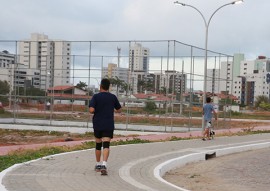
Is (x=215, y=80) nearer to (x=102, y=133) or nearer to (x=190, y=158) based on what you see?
(x=190, y=158)

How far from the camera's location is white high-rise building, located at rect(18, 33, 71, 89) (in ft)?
110

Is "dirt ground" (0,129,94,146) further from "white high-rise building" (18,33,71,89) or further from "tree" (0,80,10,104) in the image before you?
"tree" (0,80,10,104)

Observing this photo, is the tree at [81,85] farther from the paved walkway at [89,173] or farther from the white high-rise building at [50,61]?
the paved walkway at [89,173]

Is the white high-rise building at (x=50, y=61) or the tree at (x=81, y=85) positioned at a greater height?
the white high-rise building at (x=50, y=61)

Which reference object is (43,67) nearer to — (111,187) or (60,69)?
(60,69)

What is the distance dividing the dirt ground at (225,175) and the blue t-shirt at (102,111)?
5.95 feet

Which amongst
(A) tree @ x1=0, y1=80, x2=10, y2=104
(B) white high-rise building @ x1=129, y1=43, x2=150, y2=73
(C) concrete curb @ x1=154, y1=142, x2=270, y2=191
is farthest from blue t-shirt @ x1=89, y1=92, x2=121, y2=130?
(A) tree @ x1=0, y1=80, x2=10, y2=104

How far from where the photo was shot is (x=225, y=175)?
1021 centimetres

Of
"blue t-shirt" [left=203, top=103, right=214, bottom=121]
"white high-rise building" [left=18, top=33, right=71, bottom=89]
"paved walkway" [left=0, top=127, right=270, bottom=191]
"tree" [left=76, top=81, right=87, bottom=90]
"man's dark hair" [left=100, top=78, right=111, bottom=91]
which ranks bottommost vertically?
"paved walkway" [left=0, top=127, right=270, bottom=191]

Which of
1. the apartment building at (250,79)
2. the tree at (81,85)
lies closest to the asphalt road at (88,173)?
the tree at (81,85)

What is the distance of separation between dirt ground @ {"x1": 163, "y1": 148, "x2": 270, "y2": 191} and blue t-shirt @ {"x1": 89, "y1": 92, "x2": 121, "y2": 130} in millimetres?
1815

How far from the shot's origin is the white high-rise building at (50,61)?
110 feet

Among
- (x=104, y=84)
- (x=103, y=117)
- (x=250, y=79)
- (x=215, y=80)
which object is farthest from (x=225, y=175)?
(x=250, y=79)

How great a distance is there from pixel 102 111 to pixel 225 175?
11.8 feet
